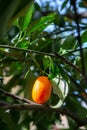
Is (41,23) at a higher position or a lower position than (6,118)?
higher

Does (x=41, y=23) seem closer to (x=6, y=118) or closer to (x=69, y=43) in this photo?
(x=69, y=43)

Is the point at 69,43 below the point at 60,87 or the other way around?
the other way around

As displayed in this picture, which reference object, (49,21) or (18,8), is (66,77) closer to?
(49,21)

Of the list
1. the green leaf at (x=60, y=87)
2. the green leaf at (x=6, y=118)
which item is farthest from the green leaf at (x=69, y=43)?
the green leaf at (x=6, y=118)

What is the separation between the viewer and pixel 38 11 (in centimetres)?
167

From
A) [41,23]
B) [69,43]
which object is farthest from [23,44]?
[69,43]

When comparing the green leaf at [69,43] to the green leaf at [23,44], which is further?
the green leaf at [69,43]

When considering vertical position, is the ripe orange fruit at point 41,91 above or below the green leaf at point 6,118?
above

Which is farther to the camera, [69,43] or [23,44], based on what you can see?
[69,43]

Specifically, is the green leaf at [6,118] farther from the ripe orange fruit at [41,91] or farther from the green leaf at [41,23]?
the green leaf at [41,23]

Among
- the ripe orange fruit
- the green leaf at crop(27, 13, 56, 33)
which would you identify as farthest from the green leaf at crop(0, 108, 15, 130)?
the green leaf at crop(27, 13, 56, 33)

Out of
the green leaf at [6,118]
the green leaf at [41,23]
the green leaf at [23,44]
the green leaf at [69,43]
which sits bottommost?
the green leaf at [6,118]

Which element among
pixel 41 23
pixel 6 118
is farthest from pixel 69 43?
pixel 6 118

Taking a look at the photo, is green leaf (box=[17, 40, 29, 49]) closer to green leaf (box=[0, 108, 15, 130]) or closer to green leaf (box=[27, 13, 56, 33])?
green leaf (box=[27, 13, 56, 33])
